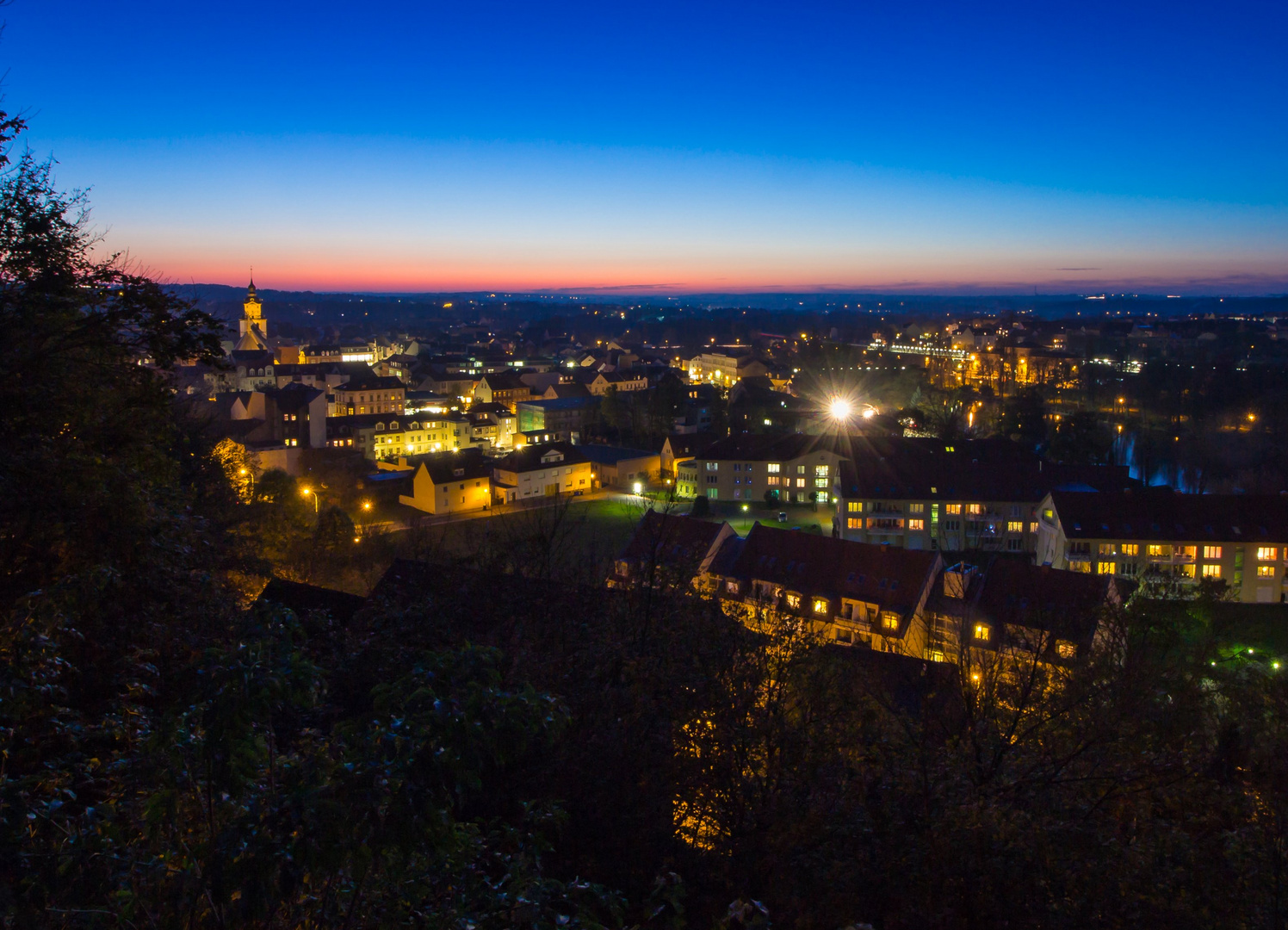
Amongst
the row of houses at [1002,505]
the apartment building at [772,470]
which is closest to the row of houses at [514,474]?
the row of houses at [1002,505]

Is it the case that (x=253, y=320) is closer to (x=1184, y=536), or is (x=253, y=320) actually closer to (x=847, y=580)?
(x=847, y=580)

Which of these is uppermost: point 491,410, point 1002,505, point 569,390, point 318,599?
point 569,390

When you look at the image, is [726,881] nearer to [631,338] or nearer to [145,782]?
[145,782]

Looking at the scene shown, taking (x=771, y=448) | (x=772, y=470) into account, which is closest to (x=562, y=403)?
(x=771, y=448)

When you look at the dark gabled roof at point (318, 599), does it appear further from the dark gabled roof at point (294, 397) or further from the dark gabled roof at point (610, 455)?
the dark gabled roof at point (294, 397)

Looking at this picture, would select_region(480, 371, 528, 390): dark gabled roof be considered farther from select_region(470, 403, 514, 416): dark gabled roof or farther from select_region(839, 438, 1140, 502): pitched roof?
select_region(839, 438, 1140, 502): pitched roof

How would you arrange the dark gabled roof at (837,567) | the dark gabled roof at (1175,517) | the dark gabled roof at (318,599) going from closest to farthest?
1. the dark gabled roof at (318,599)
2. the dark gabled roof at (837,567)
3. the dark gabled roof at (1175,517)
